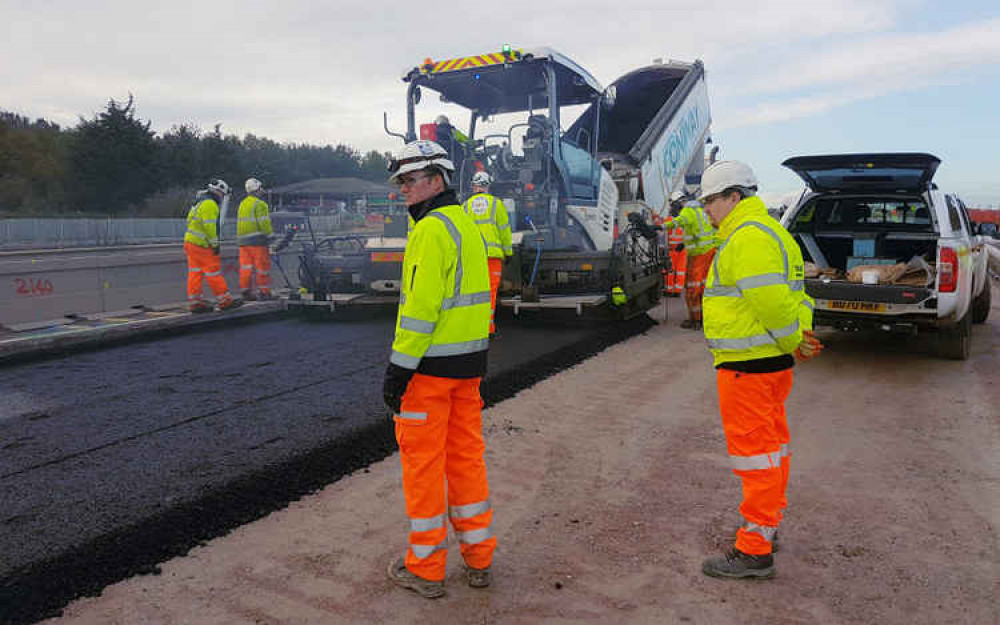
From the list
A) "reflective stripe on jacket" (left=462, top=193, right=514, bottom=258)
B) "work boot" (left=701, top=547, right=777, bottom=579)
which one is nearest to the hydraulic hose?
"reflective stripe on jacket" (left=462, top=193, right=514, bottom=258)

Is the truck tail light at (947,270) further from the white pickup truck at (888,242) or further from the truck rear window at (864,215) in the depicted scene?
the truck rear window at (864,215)

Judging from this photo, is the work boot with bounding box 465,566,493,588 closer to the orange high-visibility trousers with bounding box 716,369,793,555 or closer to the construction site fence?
the orange high-visibility trousers with bounding box 716,369,793,555

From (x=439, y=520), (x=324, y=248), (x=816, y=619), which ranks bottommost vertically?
(x=816, y=619)

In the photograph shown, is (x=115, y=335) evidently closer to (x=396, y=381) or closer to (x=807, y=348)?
(x=396, y=381)

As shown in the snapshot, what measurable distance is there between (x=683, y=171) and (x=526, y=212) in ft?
17.0

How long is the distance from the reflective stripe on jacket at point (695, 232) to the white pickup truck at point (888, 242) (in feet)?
3.17

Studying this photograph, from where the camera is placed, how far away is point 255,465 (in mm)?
3826

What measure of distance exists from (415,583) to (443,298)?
106 cm

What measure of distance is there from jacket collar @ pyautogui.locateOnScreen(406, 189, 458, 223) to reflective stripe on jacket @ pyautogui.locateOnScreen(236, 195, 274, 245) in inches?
290

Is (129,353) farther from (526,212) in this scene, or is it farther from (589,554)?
(589,554)

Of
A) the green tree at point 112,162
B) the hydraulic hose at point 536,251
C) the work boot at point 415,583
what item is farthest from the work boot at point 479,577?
the green tree at point 112,162

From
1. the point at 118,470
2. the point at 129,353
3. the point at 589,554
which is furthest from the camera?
the point at 129,353

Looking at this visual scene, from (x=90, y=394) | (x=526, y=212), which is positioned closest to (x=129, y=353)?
(x=90, y=394)

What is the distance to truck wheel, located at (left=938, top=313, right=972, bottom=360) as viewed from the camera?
252 inches
